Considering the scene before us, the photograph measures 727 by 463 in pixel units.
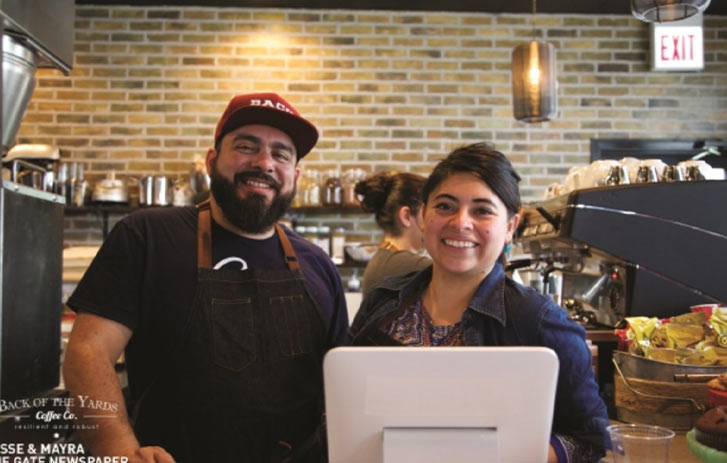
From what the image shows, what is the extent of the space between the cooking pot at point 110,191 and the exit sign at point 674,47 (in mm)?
4067

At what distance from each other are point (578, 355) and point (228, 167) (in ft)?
3.59

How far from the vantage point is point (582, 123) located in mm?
5355

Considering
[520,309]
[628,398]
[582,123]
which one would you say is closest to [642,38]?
Answer: [582,123]

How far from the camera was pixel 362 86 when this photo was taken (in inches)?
207

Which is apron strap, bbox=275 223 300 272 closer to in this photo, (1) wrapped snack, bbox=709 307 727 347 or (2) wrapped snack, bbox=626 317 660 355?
(2) wrapped snack, bbox=626 317 660 355

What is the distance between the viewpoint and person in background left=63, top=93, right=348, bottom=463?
5.69 feet

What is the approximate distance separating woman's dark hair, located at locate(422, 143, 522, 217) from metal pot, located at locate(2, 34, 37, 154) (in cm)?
161

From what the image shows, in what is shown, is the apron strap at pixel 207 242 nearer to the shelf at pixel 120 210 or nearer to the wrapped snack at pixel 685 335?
the wrapped snack at pixel 685 335

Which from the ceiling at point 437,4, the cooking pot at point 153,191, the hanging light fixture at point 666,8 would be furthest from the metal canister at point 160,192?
the hanging light fixture at point 666,8

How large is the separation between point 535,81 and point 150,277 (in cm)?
258

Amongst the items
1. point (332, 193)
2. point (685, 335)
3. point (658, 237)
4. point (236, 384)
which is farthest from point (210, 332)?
point (332, 193)

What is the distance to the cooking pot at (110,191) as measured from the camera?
4789mm

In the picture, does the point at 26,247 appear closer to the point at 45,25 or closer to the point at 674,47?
the point at 45,25

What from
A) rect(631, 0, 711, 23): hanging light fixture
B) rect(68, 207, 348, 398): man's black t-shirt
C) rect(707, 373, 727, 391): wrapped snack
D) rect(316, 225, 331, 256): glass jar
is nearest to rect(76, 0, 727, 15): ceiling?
rect(316, 225, 331, 256): glass jar
